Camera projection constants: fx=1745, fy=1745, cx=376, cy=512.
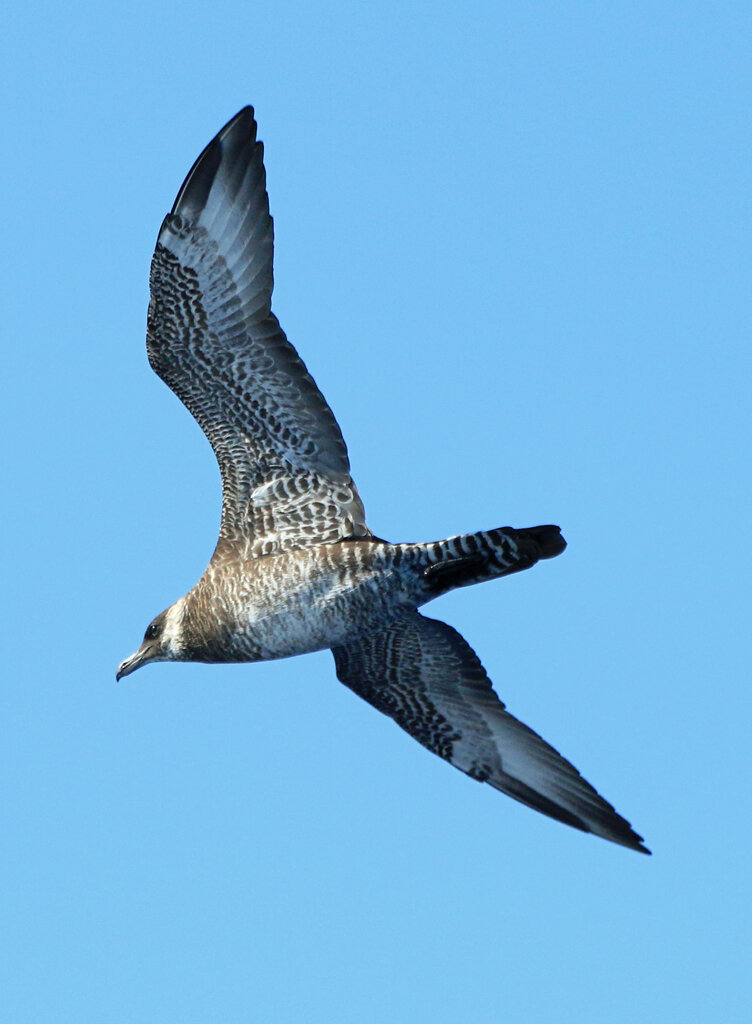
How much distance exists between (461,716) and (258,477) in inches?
110

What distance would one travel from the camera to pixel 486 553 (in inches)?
503

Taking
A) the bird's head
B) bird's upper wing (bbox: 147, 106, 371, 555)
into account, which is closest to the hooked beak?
the bird's head

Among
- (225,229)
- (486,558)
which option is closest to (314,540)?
(486,558)

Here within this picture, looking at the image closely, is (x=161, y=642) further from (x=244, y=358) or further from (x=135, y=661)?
(x=244, y=358)

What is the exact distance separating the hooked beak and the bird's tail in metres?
2.54

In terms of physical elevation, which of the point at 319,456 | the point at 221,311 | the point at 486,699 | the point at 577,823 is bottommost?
the point at 577,823

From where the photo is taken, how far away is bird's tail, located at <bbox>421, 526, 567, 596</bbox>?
12.6 metres

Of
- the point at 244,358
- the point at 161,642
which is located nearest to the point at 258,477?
the point at 244,358

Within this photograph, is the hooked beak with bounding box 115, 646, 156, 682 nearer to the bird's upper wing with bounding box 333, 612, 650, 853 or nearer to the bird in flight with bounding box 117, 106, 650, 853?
the bird in flight with bounding box 117, 106, 650, 853

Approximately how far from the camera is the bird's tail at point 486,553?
12641 mm

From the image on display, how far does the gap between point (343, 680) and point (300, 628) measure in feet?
5.93

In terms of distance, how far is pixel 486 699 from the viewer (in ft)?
48.1

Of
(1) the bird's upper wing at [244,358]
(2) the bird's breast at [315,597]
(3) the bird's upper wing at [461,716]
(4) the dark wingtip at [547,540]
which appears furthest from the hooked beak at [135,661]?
(4) the dark wingtip at [547,540]

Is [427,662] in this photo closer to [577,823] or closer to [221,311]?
[577,823]
